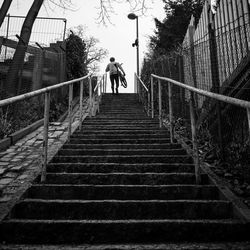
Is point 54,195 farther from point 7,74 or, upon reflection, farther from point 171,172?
point 7,74

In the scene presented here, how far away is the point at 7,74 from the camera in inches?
282

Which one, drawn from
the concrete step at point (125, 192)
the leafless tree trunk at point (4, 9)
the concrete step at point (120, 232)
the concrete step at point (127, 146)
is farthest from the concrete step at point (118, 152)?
the leafless tree trunk at point (4, 9)

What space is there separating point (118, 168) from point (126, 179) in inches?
12.8

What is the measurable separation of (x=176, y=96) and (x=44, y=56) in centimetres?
490

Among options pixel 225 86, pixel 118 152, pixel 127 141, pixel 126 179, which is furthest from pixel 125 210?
pixel 225 86

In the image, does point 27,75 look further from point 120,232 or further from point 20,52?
point 120,232

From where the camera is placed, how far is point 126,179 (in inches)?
121

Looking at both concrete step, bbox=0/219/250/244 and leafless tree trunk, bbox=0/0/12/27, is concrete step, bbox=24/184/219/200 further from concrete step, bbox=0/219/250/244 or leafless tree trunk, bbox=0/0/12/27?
leafless tree trunk, bbox=0/0/12/27

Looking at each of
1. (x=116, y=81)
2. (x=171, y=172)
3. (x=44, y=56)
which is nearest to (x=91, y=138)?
(x=171, y=172)

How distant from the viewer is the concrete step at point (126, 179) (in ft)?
10.00

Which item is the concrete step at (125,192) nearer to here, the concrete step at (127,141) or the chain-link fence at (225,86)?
the chain-link fence at (225,86)

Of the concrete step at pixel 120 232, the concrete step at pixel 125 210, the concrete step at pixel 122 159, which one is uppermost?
the concrete step at pixel 122 159

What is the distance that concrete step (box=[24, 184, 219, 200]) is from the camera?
2.77 meters

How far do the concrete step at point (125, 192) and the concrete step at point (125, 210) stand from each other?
1.01ft
